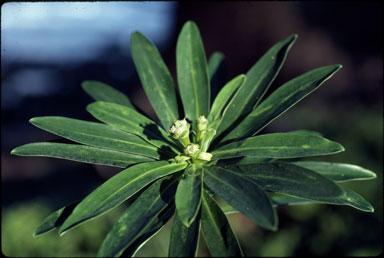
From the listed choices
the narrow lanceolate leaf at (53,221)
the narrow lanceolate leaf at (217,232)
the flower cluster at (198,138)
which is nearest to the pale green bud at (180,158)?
the flower cluster at (198,138)

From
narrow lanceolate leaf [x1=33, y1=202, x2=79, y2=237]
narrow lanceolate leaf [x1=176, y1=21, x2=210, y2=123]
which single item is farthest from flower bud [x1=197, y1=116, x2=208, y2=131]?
narrow lanceolate leaf [x1=33, y1=202, x2=79, y2=237]

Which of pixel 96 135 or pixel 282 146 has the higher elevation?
pixel 96 135

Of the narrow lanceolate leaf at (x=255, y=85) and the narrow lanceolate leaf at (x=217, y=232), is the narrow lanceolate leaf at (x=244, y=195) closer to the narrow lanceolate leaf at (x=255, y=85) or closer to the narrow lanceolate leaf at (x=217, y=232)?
the narrow lanceolate leaf at (x=217, y=232)

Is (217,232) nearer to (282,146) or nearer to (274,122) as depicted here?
(282,146)

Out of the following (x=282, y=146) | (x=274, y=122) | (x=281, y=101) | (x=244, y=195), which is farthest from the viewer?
(x=274, y=122)

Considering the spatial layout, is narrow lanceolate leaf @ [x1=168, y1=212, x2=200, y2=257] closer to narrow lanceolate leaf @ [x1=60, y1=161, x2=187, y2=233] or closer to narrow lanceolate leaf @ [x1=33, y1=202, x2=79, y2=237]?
narrow lanceolate leaf @ [x1=60, y1=161, x2=187, y2=233]

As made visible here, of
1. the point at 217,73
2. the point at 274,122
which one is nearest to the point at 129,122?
the point at 217,73

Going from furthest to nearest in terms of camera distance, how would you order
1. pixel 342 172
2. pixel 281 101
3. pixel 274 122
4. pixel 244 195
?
pixel 274 122 → pixel 342 172 → pixel 281 101 → pixel 244 195
